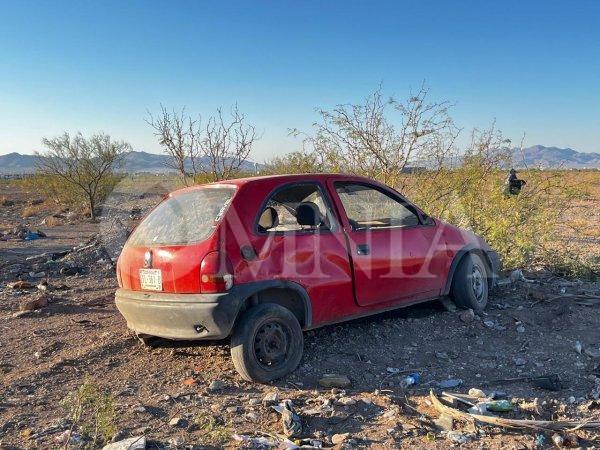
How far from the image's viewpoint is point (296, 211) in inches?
195

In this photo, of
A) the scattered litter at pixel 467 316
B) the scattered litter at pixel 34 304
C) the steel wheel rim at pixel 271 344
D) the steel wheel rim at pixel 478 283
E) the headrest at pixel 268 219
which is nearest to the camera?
the steel wheel rim at pixel 271 344

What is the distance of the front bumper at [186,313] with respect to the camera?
4098 millimetres

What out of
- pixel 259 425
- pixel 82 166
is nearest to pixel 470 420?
pixel 259 425

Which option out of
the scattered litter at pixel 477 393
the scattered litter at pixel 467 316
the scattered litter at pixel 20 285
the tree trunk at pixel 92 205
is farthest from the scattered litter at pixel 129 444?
the tree trunk at pixel 92 205

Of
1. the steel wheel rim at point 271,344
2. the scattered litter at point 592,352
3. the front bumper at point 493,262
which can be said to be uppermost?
the front bumper at point 493,262

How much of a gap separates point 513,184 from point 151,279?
606 centimetres

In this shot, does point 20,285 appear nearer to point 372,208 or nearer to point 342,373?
point 372,208

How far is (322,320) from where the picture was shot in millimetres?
4793

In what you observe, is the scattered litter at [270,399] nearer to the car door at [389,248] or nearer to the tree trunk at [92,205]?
the car door at [389,248]

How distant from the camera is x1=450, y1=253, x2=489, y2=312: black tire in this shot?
19.9ft

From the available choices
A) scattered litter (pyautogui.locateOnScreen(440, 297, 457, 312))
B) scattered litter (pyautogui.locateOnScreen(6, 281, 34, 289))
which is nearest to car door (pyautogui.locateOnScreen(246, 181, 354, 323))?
scattered litter (pyautogui.locateOnScreen(440, 297, 457, 312))

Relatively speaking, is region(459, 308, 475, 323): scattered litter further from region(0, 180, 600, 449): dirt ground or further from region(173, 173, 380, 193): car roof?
region(173, 173, 380, 193): car roof

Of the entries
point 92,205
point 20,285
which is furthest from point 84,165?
point 20,285

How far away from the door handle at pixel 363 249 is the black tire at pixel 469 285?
1.56 meters
